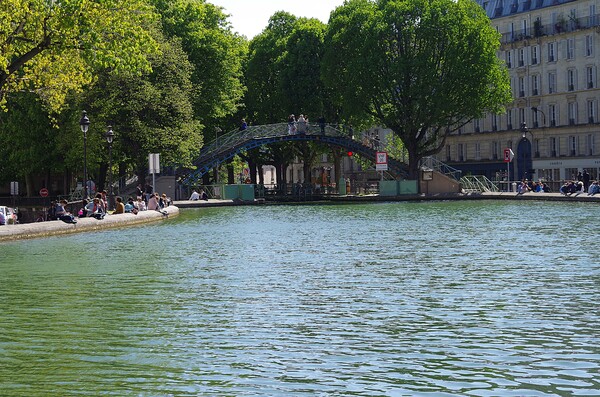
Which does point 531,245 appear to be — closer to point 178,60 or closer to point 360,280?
point 360,280

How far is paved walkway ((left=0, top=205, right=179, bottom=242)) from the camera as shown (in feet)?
123

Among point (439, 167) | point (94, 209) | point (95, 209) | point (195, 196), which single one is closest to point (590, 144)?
point (439, 167)

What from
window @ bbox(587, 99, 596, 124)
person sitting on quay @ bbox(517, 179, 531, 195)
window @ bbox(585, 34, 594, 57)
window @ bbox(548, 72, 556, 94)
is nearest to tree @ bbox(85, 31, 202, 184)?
person sitting on quay @ bbox(517, 179, 531, 195)

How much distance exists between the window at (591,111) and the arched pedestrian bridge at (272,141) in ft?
68.2

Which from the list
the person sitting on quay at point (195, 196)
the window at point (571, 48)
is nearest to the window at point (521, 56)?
the window at point (571, 48)

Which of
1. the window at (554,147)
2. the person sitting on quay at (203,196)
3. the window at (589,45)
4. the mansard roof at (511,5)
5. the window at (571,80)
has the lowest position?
the person sitting on quay at (203,196)

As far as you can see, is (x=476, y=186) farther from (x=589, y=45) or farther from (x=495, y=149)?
(x=495, y=149)

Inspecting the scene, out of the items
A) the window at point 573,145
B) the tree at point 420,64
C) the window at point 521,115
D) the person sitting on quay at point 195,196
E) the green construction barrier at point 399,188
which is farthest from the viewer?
the window at point 521,115

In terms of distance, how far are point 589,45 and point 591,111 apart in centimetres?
581

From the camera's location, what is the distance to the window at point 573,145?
9963 centimetres

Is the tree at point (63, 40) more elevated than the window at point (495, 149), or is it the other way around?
the tree at point (63, 40)

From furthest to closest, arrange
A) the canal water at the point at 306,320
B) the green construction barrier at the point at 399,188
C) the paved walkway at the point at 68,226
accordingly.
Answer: the green construction barrier at the point at 399,188 → the paved walkway at the point at 68,226 → the canal water at the point at 306,320

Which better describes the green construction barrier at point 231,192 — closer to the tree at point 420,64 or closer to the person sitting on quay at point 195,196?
the person sitting on quay at point 195,196

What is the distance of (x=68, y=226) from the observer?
40.9 m
